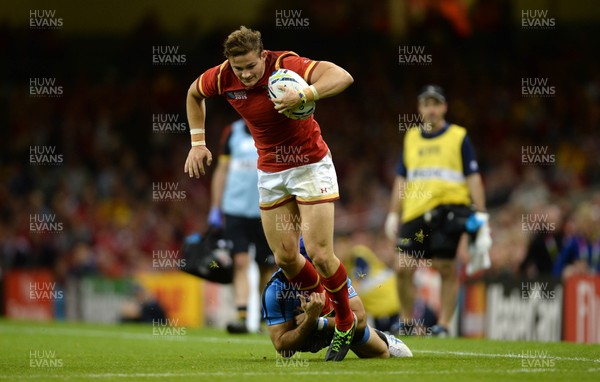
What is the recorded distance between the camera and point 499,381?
5.98 m

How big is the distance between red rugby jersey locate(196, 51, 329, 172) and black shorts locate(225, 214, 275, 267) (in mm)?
4052

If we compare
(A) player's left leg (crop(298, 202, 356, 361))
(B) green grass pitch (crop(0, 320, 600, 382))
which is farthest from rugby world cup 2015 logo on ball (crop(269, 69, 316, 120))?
(B) green grass pitch (crop(0, 320, 600, 382))

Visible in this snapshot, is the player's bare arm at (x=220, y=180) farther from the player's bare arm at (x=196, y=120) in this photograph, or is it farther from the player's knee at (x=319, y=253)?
Result: the player's knee at (x=319, y=253)

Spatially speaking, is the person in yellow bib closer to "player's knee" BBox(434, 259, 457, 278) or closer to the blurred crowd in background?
"player's knee" BBox(434, 259, 457, 278)

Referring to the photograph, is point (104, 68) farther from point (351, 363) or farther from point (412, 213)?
point (351, 363)

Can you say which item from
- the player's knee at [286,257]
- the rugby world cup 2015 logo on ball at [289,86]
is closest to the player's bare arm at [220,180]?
the player's knee at [286,257]

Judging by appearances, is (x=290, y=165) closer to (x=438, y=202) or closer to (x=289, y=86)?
(x=289, y=86)

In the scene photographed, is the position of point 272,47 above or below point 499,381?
above

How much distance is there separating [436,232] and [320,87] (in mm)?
4163

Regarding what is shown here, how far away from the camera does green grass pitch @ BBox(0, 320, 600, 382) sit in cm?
632

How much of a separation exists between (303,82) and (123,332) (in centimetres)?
644

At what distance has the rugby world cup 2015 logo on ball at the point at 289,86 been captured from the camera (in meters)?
6.77

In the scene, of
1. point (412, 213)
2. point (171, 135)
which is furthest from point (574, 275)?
point (171, 135)

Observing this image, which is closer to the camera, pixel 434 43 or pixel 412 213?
pixel 412 213
